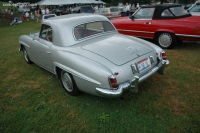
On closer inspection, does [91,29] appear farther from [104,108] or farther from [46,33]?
[104,108]

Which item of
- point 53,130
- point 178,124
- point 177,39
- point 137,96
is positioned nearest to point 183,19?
point 177,39

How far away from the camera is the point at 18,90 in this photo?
13.3 ft

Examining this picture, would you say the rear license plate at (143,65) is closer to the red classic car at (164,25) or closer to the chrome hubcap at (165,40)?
the red classic car at (164,25)

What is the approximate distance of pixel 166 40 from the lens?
5.99 m

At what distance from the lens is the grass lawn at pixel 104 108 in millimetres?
2787

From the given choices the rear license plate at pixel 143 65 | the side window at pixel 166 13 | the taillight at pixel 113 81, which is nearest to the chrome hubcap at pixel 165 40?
the side window at pixel 166 13

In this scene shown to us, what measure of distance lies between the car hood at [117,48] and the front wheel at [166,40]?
274cm

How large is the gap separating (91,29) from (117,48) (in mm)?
1145

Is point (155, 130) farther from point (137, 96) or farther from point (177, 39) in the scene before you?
point (177, 39)

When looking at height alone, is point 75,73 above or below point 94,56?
below

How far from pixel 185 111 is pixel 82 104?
1.79 metres

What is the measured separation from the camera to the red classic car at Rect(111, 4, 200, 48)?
17.8 feet

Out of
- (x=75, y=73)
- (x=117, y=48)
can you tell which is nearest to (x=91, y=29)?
(x=117, y=48)

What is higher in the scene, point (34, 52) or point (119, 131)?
point (34, 52)
